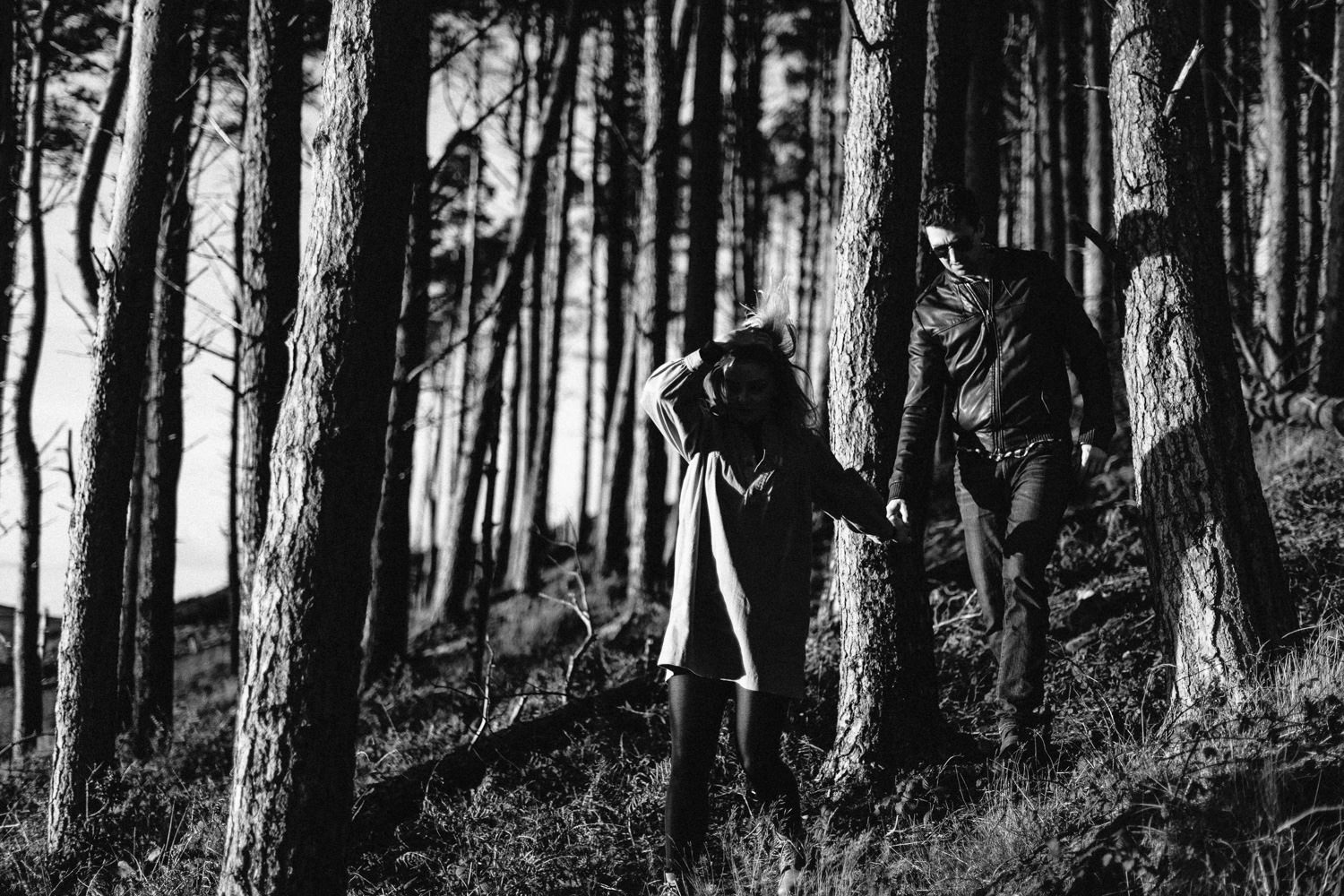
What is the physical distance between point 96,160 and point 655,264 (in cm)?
558

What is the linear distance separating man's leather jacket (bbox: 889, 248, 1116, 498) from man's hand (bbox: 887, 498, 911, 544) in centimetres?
8

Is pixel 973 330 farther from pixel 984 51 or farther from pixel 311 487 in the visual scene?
pixel 984 51

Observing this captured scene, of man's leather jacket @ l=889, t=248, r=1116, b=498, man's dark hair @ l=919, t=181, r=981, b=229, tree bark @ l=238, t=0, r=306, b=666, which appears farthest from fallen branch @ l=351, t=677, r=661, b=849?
man's dark hair @ l=919, t=181, r=981, b=229

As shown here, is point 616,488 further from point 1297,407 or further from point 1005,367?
point 1005,367

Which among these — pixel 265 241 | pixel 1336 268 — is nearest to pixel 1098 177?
pixel 1336 268

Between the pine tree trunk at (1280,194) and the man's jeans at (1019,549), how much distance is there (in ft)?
21.9

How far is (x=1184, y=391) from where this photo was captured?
4.20 m

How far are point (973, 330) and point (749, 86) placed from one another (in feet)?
53.4

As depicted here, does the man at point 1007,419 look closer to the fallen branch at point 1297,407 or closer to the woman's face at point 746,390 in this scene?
the woman's face at point 746,390

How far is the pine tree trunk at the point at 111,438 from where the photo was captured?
6.00 metres

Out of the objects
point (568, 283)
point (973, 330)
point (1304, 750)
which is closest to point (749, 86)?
point (568, 283)

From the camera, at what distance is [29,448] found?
9.38 metres

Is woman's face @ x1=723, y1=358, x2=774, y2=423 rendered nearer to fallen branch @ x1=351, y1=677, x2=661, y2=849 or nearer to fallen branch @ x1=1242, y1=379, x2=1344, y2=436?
fallen branch @ x1=351, y1=677, x2=661, y2=849

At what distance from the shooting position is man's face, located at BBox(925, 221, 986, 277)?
4160 mm
